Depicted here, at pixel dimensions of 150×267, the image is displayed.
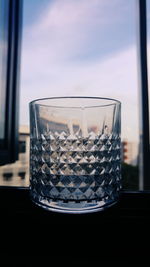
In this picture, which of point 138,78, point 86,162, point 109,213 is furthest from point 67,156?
point 138,78

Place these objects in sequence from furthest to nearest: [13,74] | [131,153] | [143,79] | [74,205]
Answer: [131,153] < [13,74] < [143,79] < [74,205]

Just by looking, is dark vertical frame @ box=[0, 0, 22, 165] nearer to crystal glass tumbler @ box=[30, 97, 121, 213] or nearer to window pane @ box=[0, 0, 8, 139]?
window pane @ box=[0, 0, 8, 139]

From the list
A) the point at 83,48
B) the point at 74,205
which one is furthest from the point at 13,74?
the point at 74,205

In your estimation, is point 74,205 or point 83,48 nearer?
point 74,205

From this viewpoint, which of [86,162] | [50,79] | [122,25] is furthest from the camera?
[122,25]

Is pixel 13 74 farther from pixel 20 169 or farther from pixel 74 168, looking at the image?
pixel 74 168

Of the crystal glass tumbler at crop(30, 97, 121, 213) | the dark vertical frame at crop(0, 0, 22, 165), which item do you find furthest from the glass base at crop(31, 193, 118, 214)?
the dark vertical frame at crop(0, 0, 22, 165)

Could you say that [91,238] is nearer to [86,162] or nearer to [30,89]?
[86,162]
